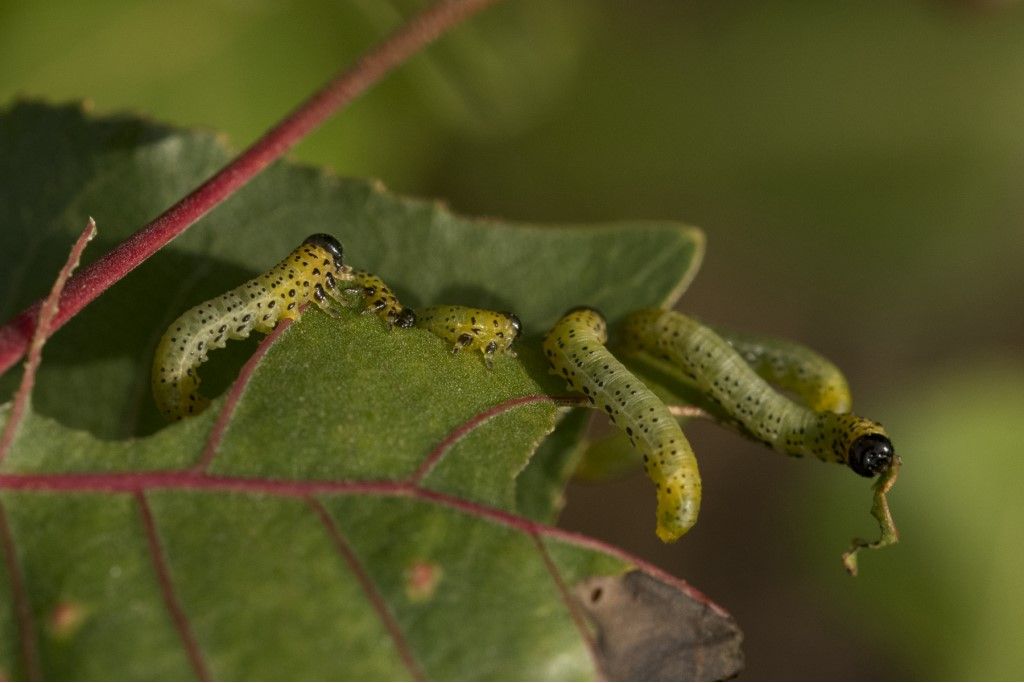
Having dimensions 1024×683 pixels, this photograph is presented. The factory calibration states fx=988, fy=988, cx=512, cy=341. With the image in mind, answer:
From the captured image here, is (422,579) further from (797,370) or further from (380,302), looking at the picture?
(797,370)

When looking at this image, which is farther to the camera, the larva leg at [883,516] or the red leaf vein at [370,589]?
the larva leg at [883,516]

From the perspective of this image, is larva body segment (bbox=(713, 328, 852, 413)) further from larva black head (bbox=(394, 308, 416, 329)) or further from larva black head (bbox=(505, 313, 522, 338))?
larva black head (bbox=(394, 308, 416, 329))

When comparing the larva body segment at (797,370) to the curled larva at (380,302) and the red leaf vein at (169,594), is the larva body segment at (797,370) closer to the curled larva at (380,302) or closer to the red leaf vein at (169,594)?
the curled larva at (380,302)

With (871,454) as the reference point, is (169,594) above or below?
above

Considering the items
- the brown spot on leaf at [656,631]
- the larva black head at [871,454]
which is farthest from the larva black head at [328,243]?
the larva black head at [871,454]

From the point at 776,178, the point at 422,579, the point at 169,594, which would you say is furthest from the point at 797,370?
the point at 776,178

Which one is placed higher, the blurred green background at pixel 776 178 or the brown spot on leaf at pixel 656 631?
the blurred green background at pixel 776 178

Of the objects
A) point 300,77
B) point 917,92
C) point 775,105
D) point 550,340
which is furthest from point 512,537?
point 917,92
